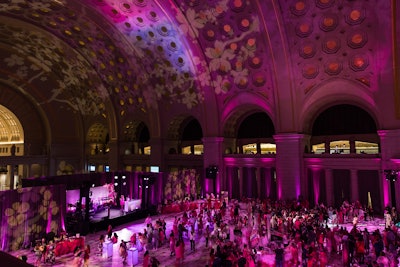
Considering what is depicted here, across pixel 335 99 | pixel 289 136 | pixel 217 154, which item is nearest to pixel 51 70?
pixel 217 154

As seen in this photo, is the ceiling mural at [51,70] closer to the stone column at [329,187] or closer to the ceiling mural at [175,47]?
the ceiling mural at [175,47]

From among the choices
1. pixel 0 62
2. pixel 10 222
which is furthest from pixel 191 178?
pixel 0 62

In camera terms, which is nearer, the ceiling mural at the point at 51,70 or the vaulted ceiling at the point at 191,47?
the vaulted ceiling at the point at 191,47

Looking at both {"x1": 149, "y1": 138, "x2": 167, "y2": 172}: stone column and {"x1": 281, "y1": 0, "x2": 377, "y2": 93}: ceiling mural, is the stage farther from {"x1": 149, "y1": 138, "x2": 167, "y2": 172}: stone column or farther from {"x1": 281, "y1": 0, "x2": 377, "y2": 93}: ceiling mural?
{"x1": 281, "y1": 0, "x2": 377, "y2": 93}: ceiling mural

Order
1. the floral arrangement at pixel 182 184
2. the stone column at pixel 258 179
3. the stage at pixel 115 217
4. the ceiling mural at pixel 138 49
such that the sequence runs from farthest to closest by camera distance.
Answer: the floral arrangement at pixel 182 184
the stone column at pixel 258 179
the ceiling mural at pixel 138 49
the stage at pixel 115 217

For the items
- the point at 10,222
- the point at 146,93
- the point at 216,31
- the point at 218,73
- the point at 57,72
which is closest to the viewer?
the point at 10,222

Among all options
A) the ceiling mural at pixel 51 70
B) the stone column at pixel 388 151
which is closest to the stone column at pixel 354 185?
the stone column at pixel 388 151

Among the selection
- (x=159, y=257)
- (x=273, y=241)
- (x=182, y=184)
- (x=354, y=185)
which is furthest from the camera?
(x=182, y=184)

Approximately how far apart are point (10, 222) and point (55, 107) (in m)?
20.5

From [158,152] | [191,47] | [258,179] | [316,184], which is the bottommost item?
[316,184]

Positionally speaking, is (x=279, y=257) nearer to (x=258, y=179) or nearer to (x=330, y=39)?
(x=258, y=179)

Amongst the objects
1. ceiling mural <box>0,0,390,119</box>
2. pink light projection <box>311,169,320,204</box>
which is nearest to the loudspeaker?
ceiling mural <box>0,0,390,119</box>

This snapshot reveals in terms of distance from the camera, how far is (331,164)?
2114 centimetres

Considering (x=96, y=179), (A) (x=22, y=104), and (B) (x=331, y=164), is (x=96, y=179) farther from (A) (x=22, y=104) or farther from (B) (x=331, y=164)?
(A) (x=22, y=104)
